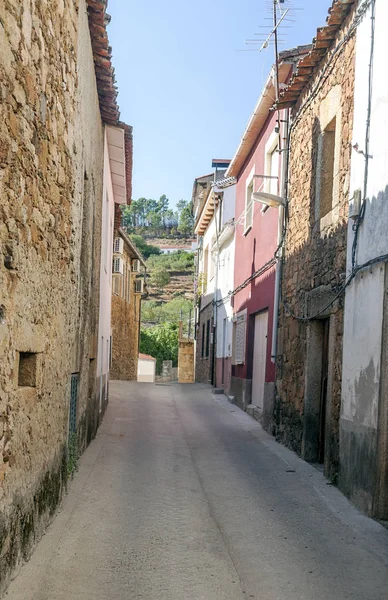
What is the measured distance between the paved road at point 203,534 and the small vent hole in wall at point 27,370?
122 cm

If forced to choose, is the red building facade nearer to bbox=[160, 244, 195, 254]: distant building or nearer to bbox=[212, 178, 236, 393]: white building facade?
bbox=[212, 178, 236, 393]: white building facade

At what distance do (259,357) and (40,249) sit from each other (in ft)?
29.4

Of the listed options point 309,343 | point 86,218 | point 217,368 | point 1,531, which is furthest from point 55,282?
point 217,368

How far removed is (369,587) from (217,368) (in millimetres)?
15297

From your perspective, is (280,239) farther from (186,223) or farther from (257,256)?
(186,223)

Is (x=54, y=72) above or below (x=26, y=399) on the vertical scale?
above

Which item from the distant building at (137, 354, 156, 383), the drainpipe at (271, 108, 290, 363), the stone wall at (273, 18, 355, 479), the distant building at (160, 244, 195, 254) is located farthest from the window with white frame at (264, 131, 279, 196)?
the distant building at (160, 244, 195, 254)

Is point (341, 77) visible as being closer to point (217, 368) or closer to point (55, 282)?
point (55, 282)

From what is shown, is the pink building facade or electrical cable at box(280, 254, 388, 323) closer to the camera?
electrical cable at box(280, 254, 388, 323)

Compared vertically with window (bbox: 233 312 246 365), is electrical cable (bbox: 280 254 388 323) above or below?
above

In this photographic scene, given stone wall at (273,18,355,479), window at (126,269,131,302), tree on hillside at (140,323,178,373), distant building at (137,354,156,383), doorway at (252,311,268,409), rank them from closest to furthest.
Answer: stone wall at (273,18,355,479) → doorway at (252,311,268,409) → window at (126,269,131,302) → distant building at (137,354,156,383) → tree on hillside at (140,323,178,373)

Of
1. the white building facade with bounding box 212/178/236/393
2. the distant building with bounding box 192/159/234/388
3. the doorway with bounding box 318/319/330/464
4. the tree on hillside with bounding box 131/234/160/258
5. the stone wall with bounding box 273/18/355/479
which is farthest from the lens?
the tree on hillside with bounding box 131/234/160/258

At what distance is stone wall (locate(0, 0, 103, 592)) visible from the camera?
3969mm

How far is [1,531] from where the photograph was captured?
3.88m
